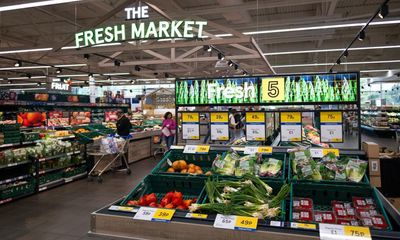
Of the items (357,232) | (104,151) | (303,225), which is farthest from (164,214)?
(104,151)

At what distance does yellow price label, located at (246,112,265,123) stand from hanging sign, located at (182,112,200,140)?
650 mm


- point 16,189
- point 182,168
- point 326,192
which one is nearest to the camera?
point 326,192

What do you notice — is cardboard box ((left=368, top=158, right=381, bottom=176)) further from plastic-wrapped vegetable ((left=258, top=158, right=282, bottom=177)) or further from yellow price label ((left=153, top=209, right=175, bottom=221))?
yellow price label ((left=153, top=209, right=175, bottom=221))

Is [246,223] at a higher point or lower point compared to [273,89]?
lower

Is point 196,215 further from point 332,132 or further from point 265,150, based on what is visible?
point 332,132

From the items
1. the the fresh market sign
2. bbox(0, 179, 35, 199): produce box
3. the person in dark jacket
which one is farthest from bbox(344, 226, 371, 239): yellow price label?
the person in dark jacket

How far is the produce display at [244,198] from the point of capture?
210 centimetres

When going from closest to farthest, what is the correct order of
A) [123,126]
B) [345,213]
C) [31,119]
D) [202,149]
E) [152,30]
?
[345,213] → [202,149] → [152,30] → [123,126] → [31,119]

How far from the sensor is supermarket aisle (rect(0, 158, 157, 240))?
4645 millimetres

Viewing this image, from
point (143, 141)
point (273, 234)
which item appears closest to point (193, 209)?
point (273, 234)

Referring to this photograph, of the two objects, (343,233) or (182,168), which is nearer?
(343,233)

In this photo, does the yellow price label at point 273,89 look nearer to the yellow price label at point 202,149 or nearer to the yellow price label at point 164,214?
the yellow price label at point 202,149

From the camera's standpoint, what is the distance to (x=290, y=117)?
146 inches

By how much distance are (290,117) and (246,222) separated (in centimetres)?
205
